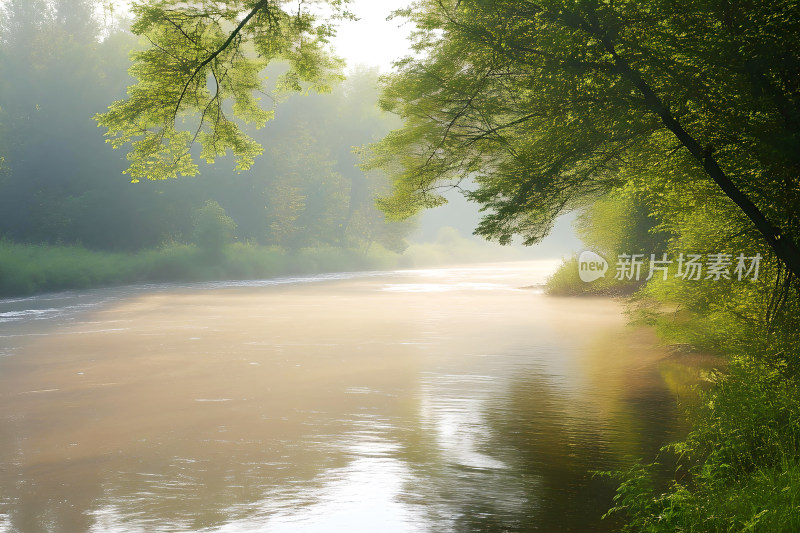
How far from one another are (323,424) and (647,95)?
637 cm

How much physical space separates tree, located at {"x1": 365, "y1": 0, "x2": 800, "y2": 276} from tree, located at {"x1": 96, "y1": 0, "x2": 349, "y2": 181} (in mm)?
2536

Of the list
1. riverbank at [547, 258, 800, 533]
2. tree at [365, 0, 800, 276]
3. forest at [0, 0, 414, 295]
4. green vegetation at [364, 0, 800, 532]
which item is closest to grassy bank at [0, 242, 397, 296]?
forest at [0, 0, 414, 295]

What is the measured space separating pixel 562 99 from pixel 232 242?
1875 inches

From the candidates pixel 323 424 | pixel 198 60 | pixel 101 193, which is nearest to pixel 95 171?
pixel 101 193

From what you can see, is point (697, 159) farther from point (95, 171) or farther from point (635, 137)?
point (95, 171)

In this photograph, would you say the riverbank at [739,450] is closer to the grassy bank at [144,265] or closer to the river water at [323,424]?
the river water at [323,424]

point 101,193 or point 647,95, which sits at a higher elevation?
point 101,193

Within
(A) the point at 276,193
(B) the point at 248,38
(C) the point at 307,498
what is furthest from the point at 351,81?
(C) the point at 307,498

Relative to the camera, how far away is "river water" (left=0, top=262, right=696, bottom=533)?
24.3 feet

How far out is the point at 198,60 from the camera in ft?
36.3

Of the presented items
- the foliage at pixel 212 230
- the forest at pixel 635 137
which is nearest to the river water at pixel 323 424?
the forest at pixel 635 137

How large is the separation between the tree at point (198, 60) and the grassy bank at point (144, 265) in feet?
83.0

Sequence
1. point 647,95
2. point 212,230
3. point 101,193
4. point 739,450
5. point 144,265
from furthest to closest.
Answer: point 101,193, point 212,230, point 144,265, point 647,95, point 739,450

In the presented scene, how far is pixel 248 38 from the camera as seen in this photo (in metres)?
11.4
